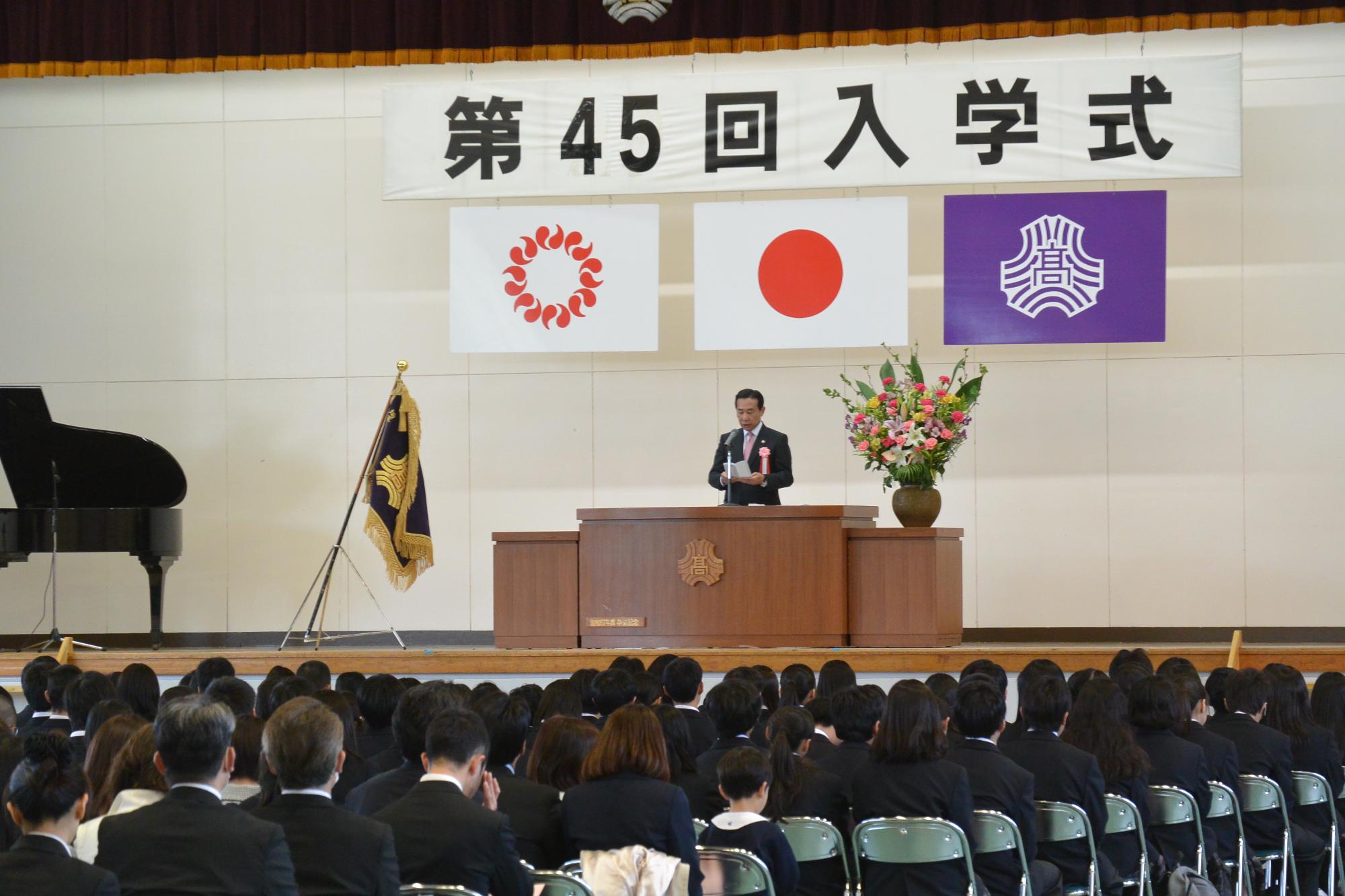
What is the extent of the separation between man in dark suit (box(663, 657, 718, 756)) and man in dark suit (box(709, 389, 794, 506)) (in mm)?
2926

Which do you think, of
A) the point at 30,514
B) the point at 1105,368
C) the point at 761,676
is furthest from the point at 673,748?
the point at 1105,368

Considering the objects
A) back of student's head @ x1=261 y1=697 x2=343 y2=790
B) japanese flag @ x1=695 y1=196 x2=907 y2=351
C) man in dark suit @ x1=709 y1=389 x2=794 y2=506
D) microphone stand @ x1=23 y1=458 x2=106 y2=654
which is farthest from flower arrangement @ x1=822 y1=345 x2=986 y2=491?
back of student's head @ x1=261 y1=697 x2=343 y2=790

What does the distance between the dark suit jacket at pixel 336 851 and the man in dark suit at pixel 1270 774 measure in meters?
2.93

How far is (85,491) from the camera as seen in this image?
868 cm

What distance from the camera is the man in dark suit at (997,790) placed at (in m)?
3.65

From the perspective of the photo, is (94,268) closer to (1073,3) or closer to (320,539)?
(320,539)

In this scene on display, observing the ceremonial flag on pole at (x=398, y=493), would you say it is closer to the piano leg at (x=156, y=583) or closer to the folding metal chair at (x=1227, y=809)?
the piano leg at (x=156, y=583)

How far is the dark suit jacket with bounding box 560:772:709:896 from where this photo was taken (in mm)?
3141

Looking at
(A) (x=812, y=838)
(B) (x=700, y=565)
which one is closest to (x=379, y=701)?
(A) (x=812, y=838)

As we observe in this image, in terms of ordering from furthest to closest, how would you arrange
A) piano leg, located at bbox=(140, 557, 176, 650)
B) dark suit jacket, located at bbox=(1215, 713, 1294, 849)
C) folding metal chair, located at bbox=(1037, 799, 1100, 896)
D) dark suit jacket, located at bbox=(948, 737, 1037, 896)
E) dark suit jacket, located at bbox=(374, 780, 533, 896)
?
piano leg, located at bbox=(140, 557, 176, 650) → dark suit jacket, located at bbox=(1215, 713, 1294, 849) → folding metal chair, located at bbox=(1037, 799, 1100, 896) → dark suit jacket, located at bbox=(948, 737, 1037, 896) → dark suit jacket, located at bbox=(374, 780, 533, 896)

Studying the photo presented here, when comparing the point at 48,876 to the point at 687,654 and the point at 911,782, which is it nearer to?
the point at 911,782

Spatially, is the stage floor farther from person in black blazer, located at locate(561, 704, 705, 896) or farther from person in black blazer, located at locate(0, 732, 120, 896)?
person in black blazer, located at locate(0, 732, 120, 896)

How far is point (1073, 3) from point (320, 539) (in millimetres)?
6459

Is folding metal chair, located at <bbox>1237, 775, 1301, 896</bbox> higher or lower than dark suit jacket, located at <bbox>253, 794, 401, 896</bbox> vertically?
lower
